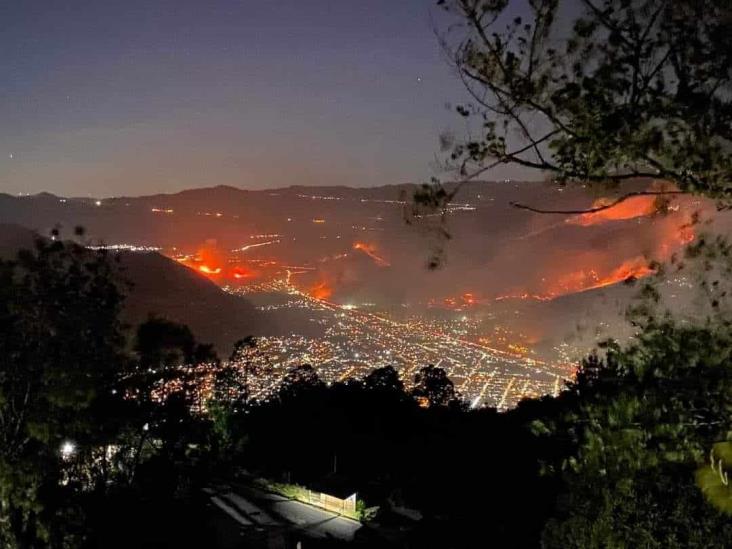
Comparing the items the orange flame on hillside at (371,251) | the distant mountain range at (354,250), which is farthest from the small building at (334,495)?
the orange flame on hillside at (371,251)

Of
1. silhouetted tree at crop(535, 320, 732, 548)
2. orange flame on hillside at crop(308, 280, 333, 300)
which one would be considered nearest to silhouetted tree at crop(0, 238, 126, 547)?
silhouetted tree at crop(535, 320, 732, 548)

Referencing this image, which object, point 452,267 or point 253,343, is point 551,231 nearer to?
point 452,267

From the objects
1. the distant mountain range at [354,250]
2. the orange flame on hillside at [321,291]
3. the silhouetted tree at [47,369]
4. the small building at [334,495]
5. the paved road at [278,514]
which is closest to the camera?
the silhouetted tree at [47,369]

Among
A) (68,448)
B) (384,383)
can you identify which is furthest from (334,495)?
(384,383)

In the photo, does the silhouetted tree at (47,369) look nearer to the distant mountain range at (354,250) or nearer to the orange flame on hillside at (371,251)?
the distant mountain range at (354,250)

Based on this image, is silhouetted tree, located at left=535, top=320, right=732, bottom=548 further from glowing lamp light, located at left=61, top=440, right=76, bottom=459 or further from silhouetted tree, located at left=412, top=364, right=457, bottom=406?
silhouetted tree, located at left=412, top=364, right=457, bottom=406

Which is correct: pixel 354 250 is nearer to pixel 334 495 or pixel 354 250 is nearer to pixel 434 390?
pixel 434 390
